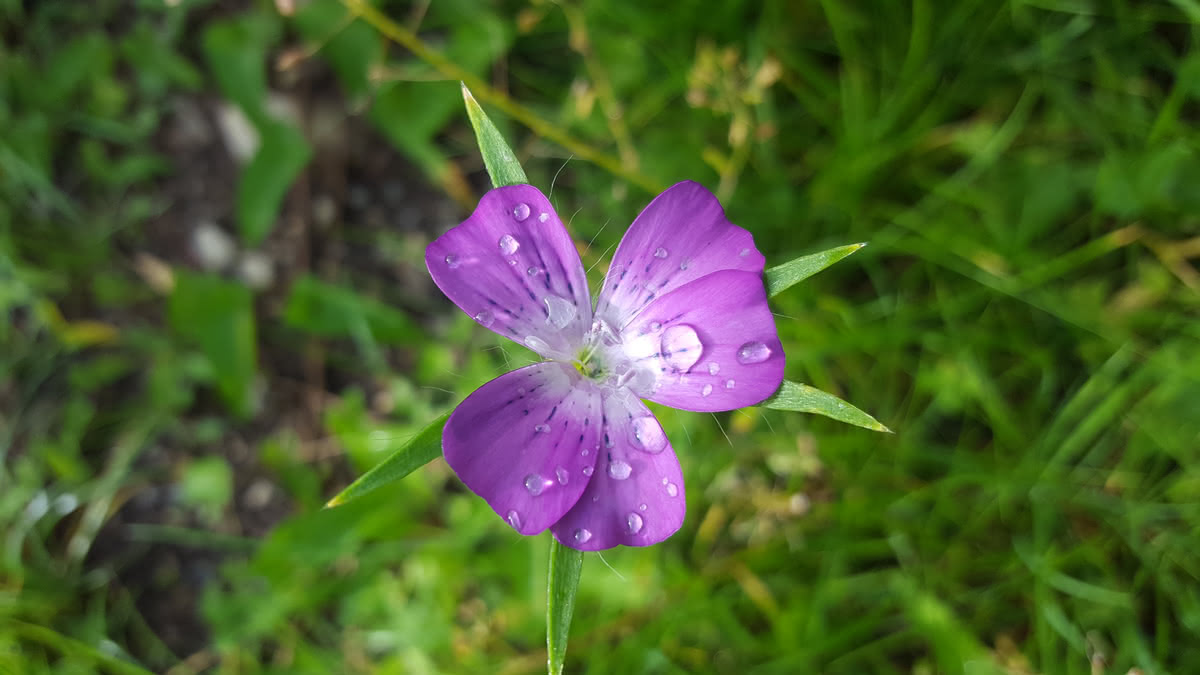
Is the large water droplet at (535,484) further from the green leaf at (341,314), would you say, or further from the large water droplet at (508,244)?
the green leaf at (341,314)

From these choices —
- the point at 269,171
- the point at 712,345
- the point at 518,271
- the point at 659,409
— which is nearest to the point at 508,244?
the point at 518,271

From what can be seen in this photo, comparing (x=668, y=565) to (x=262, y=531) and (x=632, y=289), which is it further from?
(x=262, y=531)

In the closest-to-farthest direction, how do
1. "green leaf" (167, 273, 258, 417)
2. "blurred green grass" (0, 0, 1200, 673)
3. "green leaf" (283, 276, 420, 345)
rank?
"blurred green grass" (0, 0, 1200, 673), "green leaf" (283, 276, 420, 345), "green leaf" (167, 273, 258, 417)

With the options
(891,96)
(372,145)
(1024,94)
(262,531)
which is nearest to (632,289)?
(891,96)

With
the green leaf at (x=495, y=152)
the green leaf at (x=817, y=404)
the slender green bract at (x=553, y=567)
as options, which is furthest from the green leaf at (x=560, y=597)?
the green leaf at (x=495, y=152)

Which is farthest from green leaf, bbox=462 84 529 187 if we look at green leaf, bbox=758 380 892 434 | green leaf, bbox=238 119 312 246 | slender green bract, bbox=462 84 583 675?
Result: green leaf, bbox=238 119 312 246

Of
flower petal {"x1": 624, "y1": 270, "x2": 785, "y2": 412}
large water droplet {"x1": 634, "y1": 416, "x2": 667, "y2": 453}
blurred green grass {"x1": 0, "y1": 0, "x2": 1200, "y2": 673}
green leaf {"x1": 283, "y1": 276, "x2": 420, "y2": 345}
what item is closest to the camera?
flower petal {"x1": 624, "y1": 270, "x2": 785, "y2": 412}

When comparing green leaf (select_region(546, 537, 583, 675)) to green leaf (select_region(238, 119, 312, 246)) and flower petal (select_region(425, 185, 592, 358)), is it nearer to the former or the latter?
flower petal (select_region(425, 185, 592, 358))
